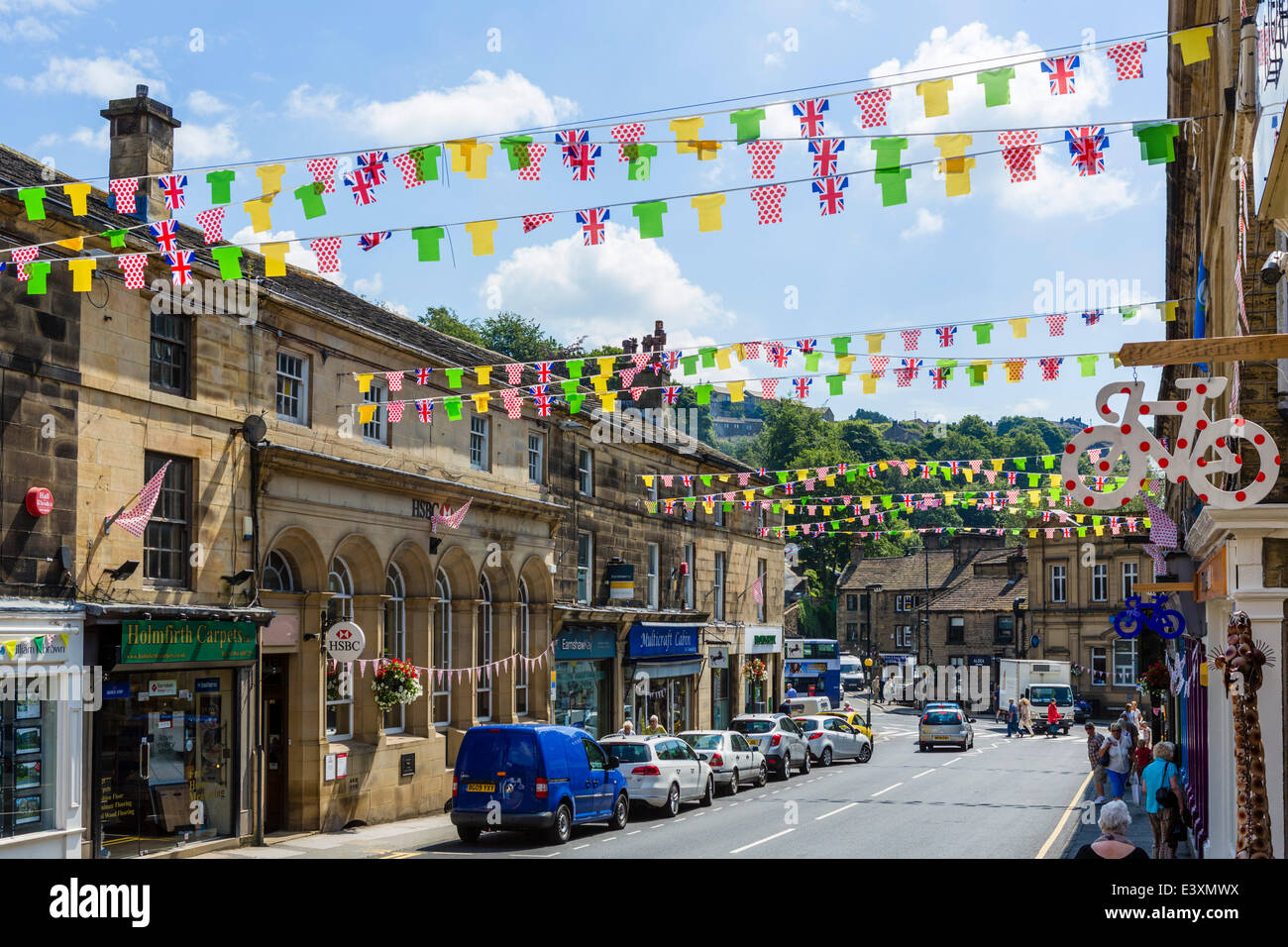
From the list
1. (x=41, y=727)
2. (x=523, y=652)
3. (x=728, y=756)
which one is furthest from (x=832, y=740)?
(x=41, y=727)

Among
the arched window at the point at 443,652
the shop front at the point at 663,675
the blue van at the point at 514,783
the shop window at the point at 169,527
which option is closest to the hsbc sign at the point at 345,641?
the blue van at the point at 514,783

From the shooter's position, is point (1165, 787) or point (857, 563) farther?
Answer: point (857, 563)

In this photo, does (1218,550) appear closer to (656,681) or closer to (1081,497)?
(1081,497)

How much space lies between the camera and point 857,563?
89.6 m

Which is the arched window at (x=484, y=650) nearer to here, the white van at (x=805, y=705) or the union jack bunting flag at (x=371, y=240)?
the union jack bunting flag at (x=371, y=240)

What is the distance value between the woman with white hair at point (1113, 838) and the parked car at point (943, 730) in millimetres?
34905

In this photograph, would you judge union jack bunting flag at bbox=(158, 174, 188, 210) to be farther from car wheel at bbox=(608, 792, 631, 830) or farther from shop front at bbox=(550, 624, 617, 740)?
shop front at bbox=(550, 624, 617, 740)

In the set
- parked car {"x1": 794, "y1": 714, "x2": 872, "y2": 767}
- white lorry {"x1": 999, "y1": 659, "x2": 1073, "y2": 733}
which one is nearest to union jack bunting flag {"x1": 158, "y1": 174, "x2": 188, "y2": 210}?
parked car {"x1": 794, "y1": 714, "x2": 872, "y2": 767}

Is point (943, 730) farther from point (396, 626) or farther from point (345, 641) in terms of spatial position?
point (345, 641)

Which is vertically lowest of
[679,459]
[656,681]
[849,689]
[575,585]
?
[849,689]

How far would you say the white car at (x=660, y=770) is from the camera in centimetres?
2356

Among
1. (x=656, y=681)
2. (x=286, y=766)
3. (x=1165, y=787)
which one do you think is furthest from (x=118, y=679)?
(x=656, y=681)

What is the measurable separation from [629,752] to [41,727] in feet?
38.0

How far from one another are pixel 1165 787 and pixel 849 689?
2736 inches
